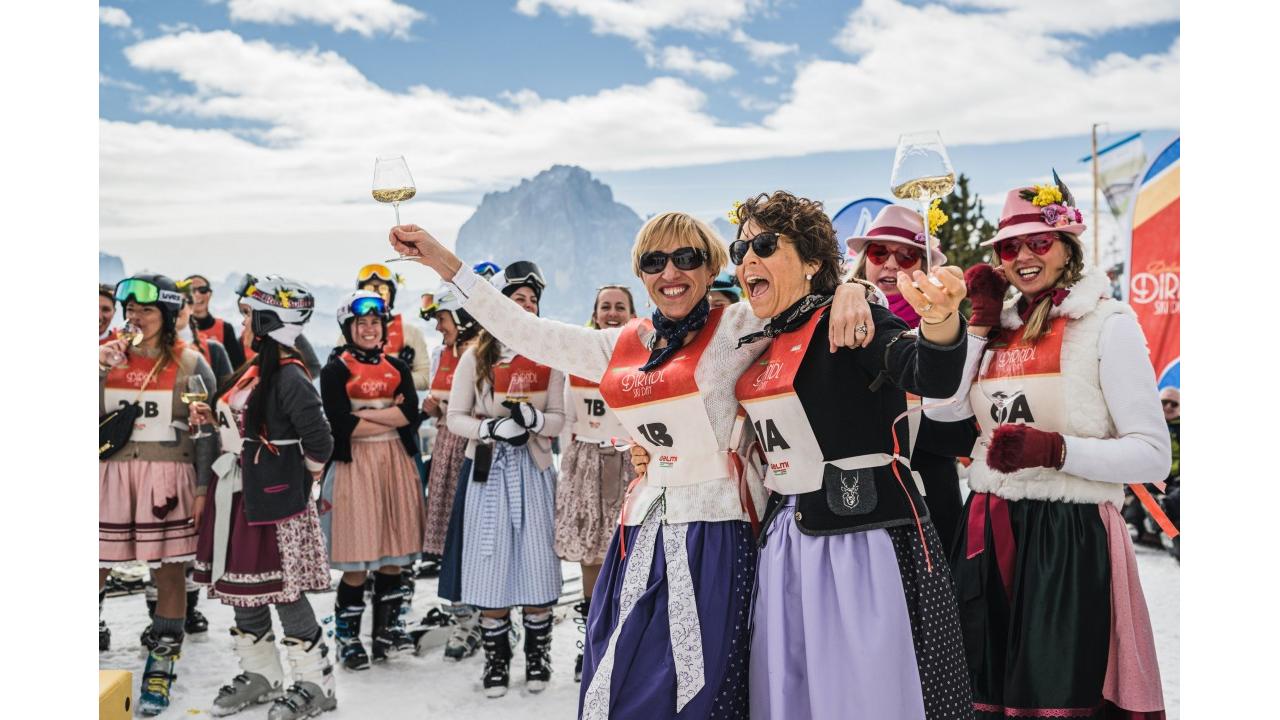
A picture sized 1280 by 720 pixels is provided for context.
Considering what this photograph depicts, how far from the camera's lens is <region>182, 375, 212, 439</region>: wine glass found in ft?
14.0

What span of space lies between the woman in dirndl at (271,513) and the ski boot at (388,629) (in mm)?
653

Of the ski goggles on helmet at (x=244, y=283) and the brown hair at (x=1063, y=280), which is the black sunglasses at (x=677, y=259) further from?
the ski goggles on helmet at (x=244, y=283)

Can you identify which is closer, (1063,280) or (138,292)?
(1063,280)

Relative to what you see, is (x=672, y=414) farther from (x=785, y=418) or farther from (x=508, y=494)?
(x=508, y=494)

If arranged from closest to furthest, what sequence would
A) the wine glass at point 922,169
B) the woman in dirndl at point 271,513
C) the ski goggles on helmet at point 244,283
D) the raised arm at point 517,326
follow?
the wine glass at point 922,169 < the raised arm at point 517,326 < the woman in dirndl at point 271,513 < the ski goggles on helmet at point 244,283

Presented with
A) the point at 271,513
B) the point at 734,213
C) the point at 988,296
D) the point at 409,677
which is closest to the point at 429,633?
the point at 409,677

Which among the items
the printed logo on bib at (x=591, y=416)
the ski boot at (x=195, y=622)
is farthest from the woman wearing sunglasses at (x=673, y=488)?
the ski boot at (x=195, y=622)

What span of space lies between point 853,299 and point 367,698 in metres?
3.23

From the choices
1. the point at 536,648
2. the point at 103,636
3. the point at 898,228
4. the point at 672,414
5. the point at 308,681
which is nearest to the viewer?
the point at 672,414

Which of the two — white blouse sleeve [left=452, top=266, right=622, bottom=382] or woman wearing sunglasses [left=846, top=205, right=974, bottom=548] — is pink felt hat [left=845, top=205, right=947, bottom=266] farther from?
white blouse sleeve [left=452, top=266, right=622, bottom=382]

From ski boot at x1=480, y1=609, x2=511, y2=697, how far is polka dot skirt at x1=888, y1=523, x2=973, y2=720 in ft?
8.57

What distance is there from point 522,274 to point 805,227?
253 centimetres

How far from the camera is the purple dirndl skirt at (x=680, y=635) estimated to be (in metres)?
2.21

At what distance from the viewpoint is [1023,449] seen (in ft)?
7.86
